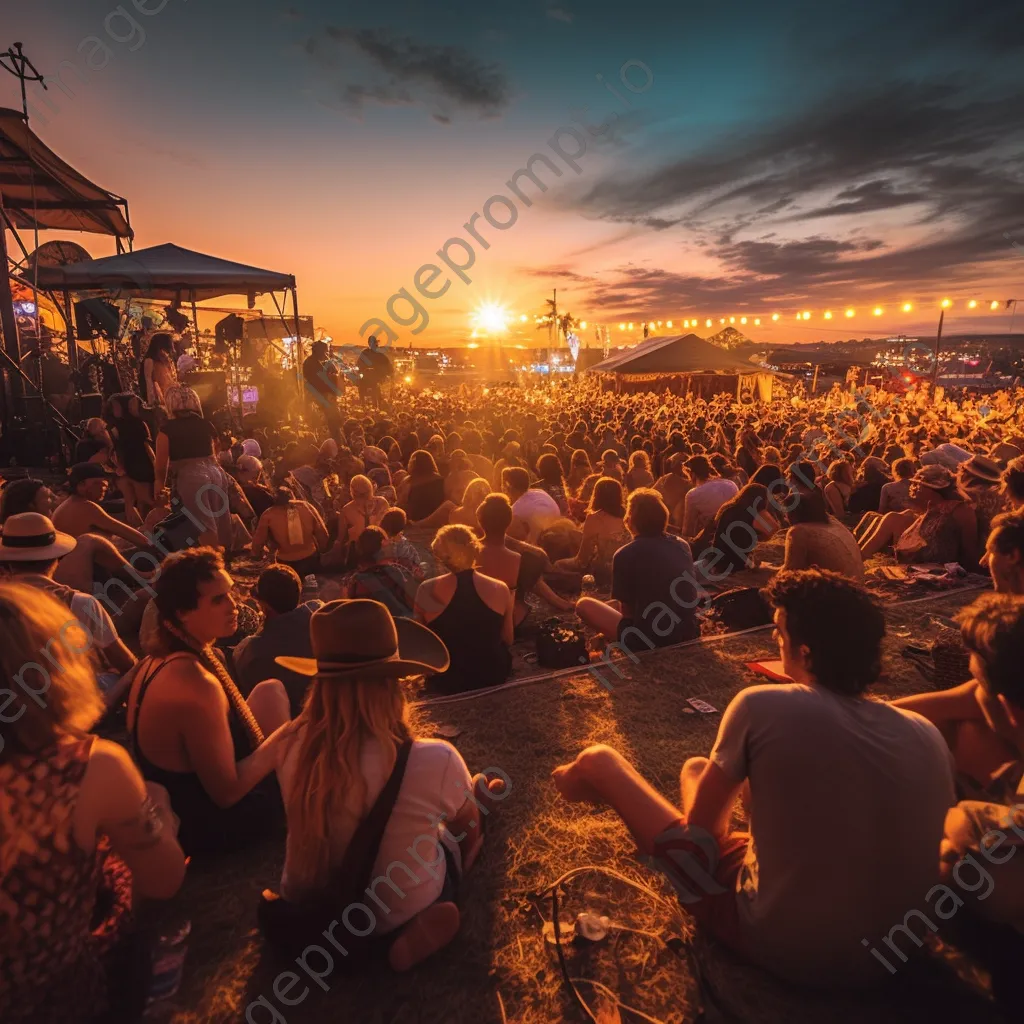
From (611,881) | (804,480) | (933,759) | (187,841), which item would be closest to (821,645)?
(933,759)

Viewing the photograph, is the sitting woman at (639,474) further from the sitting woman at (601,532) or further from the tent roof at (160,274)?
the tent roof at (160,274)

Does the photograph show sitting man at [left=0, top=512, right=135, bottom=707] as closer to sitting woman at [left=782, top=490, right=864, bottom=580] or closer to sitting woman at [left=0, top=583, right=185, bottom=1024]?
sitting woman at [left=0, top=583, right=185, bottom=1024]

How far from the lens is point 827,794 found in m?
1.79

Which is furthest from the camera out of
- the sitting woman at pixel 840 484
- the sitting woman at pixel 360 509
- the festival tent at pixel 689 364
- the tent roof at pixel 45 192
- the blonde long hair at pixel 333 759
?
the festival tent at pixel 689 364

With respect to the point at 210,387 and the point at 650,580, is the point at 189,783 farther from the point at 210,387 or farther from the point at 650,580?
the point at 210,387

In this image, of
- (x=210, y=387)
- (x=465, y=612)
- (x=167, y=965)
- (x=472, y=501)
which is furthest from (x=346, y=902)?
(x=210, y=387)

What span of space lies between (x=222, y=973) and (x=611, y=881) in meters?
1.67

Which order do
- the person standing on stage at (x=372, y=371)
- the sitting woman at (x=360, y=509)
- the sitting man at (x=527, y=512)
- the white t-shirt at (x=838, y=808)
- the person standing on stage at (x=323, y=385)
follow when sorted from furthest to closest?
1. the person standing on stage at (x=372, y=371)
2. the person standing on stage at (x=323, y=385)
3. the sitting man at (x=527, y=512)
4. the sitting woman at (x=360, y=509)
5. the white t-shirt at (x=838, y=808)

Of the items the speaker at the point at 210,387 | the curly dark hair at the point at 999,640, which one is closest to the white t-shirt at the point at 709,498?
the curly dark hair at the point at 999,640

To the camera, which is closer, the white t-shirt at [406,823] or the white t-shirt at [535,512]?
the white t-shirt at [406,823]

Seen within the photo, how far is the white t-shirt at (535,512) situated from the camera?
7.51 metres

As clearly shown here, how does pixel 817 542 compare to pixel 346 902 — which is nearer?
pixel 346 902

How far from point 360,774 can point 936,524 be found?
6811 mm

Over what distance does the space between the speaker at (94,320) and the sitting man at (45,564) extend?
13.7 meters
